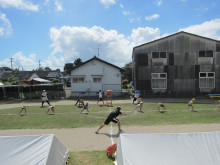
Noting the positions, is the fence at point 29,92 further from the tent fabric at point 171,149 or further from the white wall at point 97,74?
the tent fabric at point 171,149

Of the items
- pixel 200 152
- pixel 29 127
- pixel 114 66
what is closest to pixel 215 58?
pixel 114 66

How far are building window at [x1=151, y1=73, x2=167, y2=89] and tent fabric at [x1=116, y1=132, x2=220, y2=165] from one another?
17.9 m

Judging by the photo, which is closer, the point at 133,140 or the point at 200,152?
the point at 200,152

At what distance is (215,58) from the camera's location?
2156 centimetres

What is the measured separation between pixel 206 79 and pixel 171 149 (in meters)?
20.6

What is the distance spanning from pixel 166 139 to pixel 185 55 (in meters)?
20.1

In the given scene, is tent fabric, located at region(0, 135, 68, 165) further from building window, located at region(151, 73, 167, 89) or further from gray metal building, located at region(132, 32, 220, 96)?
building window, located at region(151, 73, 167, 89)

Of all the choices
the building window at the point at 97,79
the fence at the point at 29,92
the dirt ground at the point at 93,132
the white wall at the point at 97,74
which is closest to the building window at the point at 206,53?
the white wall at the point at 97,74

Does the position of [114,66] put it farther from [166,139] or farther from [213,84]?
[166,139]

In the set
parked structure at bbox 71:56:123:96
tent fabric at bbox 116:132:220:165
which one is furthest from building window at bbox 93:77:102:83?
tent fabric at bbox 116:132:220:165

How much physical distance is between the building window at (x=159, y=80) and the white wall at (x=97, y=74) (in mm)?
5002

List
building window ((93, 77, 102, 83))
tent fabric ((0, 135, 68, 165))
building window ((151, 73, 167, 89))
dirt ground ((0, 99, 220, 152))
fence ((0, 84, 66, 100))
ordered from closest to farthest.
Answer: tent fabric ((0, 135, 68, 165)) → dirt ground ((0, 99, 220, 152)) → building window ((151, 73, 167, 89)) → fence ((0, 84, 66, 100)) → building window ((93, 77, 102, 83))

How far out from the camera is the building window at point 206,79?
21.6 metres

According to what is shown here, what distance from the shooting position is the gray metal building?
21656mm
